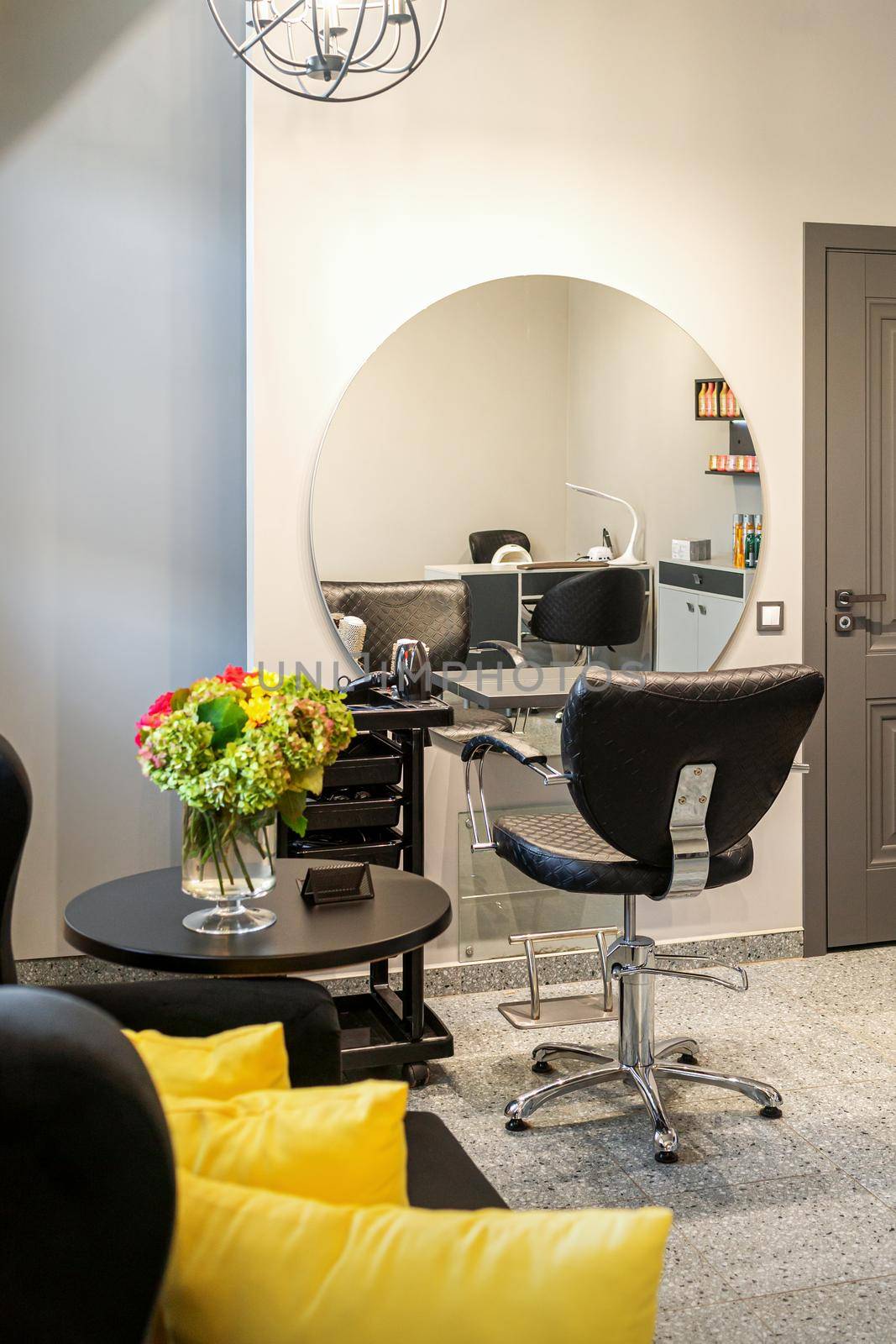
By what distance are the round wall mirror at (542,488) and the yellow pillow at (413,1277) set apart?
2754 mm

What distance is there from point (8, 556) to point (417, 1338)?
3.07 meters

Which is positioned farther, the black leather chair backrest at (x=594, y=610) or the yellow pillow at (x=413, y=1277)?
the black leather chair backrest at (x=594, y=610)

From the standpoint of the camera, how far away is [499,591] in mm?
3875

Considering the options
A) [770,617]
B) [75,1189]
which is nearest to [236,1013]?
[75,1189]

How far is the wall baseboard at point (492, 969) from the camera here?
3750 millimetres

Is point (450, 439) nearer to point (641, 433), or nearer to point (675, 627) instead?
point (641, 433)

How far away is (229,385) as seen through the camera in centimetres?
381

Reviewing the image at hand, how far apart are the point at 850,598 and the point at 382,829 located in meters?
1.74

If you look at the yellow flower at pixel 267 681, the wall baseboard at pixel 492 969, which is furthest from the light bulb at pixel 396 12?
the wall baseboard at pixel 492 969

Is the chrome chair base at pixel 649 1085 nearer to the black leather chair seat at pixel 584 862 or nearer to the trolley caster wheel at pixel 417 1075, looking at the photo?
the trolley caster wheel at pixel 417 1075

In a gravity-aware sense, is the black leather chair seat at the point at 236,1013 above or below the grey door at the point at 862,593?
below

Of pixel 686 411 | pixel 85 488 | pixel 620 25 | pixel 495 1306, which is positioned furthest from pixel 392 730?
pixel 495 1306

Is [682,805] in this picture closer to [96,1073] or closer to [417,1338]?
[417,1338]

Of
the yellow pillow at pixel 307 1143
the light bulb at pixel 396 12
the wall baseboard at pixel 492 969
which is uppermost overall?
the light bulb at pixel 396 12
